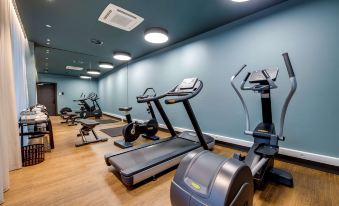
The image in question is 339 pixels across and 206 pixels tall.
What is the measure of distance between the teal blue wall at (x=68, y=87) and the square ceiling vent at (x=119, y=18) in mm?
6307

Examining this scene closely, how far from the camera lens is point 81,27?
3408 millimetres

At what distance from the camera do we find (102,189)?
1.83 m

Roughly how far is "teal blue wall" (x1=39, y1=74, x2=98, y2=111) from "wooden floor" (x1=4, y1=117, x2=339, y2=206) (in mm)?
6867

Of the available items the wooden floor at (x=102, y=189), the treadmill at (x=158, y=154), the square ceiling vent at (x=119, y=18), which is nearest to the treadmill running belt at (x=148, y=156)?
the treadmill at (x=158, y=154)

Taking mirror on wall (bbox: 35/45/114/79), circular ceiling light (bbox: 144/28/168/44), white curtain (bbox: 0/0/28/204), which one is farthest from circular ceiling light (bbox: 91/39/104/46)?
white curtain (bbox: 0/0/28/204)

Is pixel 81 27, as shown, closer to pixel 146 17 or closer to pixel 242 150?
pixel 146 17

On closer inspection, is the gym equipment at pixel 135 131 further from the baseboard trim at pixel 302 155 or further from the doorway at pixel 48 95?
the doorway at pixel 48 95

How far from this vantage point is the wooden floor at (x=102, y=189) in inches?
63.0

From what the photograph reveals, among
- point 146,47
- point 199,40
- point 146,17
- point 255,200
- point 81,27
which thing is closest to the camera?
point 255,200

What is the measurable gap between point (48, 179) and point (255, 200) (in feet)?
8.72

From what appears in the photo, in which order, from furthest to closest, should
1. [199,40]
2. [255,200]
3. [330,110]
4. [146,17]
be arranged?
1. [199,40]
2. [146,17]
3. [330,110]
4. [255,200]

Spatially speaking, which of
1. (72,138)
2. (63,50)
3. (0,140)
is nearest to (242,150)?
(0,140)

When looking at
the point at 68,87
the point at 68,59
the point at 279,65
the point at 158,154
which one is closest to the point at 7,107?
the point at 158,154

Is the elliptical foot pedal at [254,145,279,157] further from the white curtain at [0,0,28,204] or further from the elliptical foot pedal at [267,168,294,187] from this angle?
the white curtain at [0,0,28,204]
